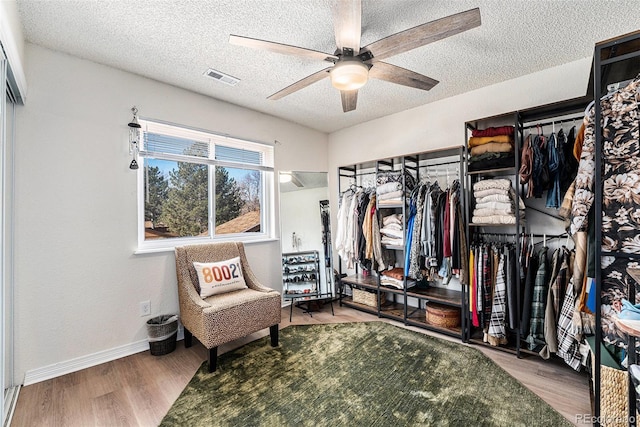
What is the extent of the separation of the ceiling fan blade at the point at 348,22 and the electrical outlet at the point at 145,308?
107 inches

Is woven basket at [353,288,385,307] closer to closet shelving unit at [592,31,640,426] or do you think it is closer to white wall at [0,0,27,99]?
closet shelving unit at [592,31,640,426]

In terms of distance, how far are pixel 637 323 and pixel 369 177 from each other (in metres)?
3.07

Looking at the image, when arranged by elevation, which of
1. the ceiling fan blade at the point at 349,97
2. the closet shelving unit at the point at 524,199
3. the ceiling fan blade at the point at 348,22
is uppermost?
the ceiling fan blade at the point at 348,22

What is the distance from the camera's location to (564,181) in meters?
2.23

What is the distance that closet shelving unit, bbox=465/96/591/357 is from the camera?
7.63ft

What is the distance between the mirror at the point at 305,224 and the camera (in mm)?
3686

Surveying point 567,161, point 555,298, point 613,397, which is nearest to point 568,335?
point 555,298

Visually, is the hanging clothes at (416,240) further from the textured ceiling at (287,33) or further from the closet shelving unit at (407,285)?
the textured ceiling at (287,33)

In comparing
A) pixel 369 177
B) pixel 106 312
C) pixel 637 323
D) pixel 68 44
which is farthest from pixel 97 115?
pixel 637 323

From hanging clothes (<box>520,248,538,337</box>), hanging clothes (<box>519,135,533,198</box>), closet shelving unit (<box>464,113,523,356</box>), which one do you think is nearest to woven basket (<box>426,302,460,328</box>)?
closet shelving unit (<box>464,113,523,356</box>)

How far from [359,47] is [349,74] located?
6.1 inches

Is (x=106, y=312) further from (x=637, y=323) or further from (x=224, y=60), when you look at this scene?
(x=637, y=323)

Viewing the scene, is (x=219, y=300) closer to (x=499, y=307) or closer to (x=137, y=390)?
(x=137, y=390)

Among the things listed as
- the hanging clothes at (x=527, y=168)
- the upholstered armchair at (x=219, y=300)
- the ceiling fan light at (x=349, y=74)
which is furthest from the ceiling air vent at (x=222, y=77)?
the hanging clothes at (x=527, y=168)
